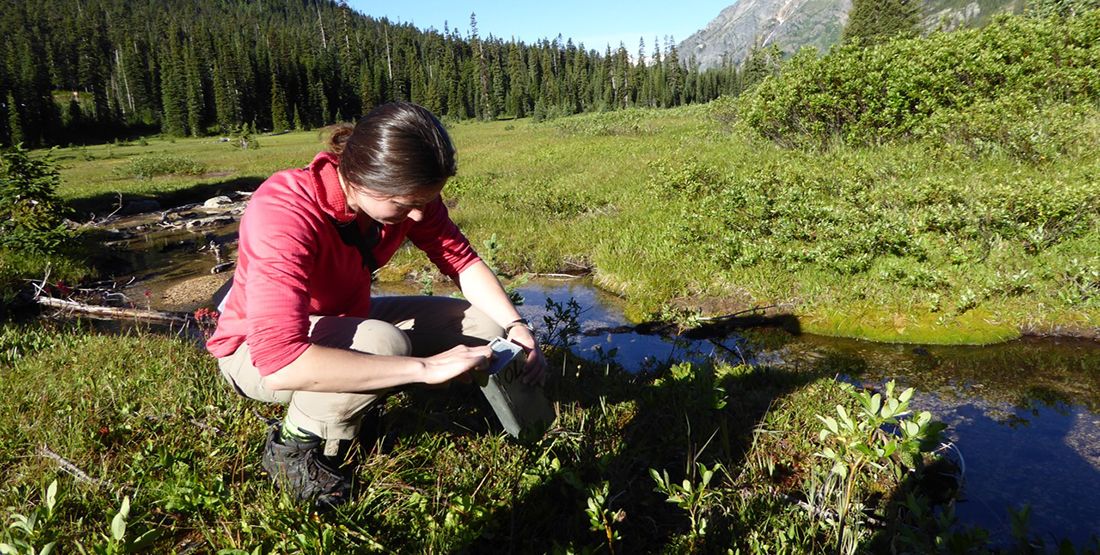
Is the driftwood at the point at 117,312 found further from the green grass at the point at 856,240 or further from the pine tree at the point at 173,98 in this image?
the pine tree at the point at 173,98

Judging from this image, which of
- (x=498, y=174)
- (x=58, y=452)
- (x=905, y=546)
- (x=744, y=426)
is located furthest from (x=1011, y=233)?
(x=498, y=174)

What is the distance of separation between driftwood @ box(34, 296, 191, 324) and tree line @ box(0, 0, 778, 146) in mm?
60069

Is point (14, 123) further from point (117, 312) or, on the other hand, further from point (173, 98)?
point (117, 312)

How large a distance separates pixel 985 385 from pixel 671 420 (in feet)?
9.68

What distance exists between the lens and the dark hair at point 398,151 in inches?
83.0

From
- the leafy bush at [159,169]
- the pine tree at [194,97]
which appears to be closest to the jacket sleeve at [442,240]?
the leafy bush at [159,169]

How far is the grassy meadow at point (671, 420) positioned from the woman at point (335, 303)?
0.34 metres

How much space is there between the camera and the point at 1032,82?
919cm

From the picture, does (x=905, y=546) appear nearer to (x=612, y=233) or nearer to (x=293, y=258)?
(x=293, y=258)

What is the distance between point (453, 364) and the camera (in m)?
2.05

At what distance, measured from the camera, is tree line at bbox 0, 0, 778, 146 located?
66.9m

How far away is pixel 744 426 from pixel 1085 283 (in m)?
4.45

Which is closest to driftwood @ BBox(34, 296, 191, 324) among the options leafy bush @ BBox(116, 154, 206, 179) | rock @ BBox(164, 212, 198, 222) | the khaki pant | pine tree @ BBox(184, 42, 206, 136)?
the khaki pant

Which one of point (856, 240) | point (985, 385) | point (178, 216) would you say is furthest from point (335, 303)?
point (178, 216)
